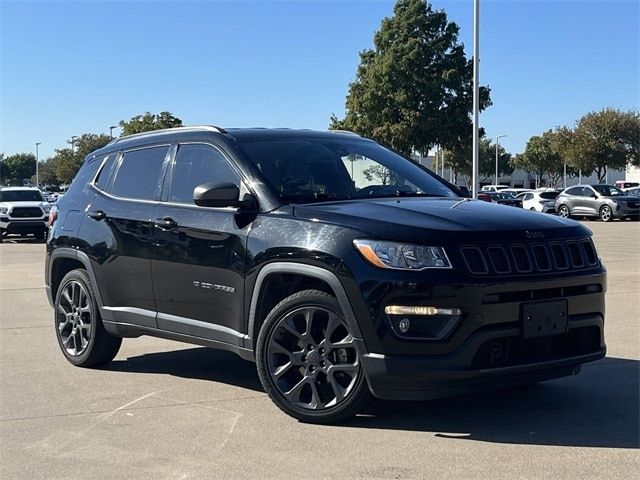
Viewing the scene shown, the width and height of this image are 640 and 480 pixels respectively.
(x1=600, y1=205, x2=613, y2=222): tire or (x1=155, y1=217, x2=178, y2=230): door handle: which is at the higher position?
(x1=155, y1=217, x2=178, y2=230): door handle

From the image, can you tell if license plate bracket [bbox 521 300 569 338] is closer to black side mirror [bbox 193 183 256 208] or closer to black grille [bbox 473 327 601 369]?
black grille [bbox 473 327 601 369]

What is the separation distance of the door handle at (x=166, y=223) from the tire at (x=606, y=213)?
32.0 meters

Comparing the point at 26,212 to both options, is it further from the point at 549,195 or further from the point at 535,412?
the point at 549,195

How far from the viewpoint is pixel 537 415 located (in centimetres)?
514

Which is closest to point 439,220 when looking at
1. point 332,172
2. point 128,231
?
point 332,172

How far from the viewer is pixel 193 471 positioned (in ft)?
13.7

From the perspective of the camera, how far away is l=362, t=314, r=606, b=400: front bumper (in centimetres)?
442

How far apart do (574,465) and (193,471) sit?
1.92 metres

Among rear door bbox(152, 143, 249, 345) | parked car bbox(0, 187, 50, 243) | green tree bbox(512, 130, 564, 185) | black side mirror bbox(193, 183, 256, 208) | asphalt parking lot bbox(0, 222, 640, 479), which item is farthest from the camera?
green tree bbox(512, 130, 564, 185)

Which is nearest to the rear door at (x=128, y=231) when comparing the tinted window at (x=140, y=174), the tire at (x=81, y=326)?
the tinted window at (x=140, y=174)

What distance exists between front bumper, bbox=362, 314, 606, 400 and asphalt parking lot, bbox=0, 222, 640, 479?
1.03 feet

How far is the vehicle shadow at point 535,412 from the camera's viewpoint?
4703mm

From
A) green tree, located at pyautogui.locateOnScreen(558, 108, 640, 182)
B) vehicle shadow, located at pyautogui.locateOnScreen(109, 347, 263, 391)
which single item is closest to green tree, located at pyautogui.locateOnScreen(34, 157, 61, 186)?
green tree, located at pyautogui.locateOnScreen(558, 108, 640, 182)

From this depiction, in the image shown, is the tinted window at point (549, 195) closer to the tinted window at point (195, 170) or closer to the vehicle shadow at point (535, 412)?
the vehicle shadow at point (535, 412)
